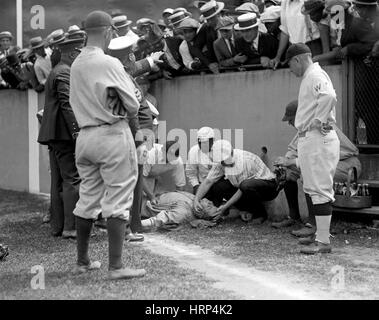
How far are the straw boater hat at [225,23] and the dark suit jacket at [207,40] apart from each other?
4.2 inches

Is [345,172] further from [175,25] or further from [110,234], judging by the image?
[175,25]

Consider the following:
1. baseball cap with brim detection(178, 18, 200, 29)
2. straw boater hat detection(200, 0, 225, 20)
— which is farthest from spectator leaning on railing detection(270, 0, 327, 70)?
baseball cap with brim detection(178, 18, 200, 29)

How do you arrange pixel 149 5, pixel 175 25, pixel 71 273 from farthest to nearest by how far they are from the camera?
pixel 149 5, pixel 175 25, pixel 71 273

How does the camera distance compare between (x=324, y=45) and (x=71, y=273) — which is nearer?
(x=71, y=273)

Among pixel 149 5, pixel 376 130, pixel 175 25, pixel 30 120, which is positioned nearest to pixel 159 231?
pixel 376 130

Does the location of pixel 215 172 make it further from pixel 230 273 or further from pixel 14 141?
pixel 14 141

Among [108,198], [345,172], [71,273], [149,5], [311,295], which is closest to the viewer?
[311,295]

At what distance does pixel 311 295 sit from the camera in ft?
16.4

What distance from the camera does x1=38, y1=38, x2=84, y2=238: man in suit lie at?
7215mm

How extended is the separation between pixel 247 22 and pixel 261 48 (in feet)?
1.20

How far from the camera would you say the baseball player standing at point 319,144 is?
6.45m

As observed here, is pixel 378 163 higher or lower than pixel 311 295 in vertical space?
higher

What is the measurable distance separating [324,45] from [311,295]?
381 centimetres

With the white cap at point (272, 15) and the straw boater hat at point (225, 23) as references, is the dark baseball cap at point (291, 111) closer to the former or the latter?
the white cap at point (272, 15)
